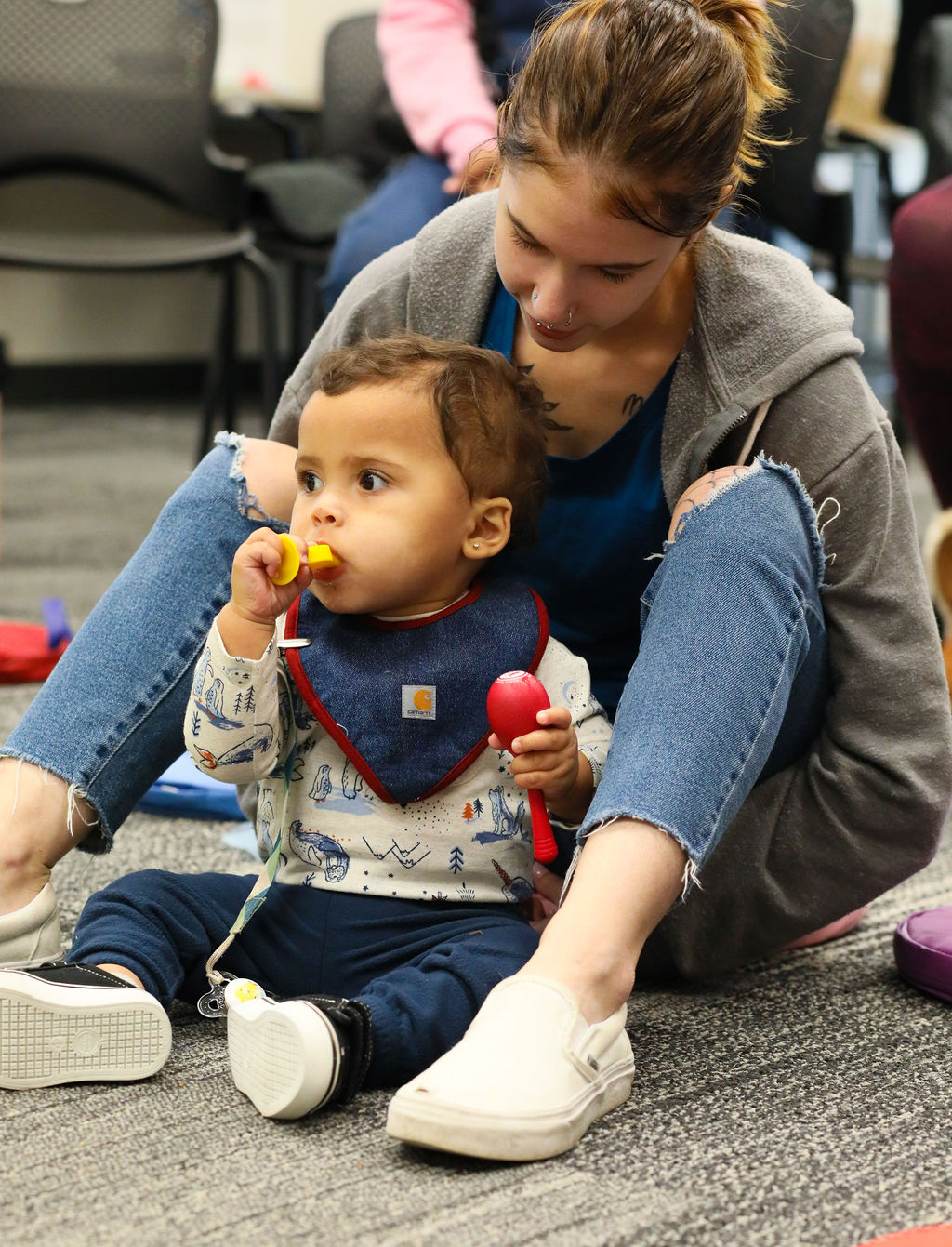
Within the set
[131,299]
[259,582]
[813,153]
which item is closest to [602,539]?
[259,582]

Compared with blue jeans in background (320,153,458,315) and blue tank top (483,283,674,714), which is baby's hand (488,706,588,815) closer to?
blue tank top (483,283,674,714)

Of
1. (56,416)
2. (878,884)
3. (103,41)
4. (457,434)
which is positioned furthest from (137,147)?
(878,884)

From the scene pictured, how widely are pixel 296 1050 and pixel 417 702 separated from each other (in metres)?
0.24

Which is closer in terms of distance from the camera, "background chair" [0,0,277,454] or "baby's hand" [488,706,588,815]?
"baby's hand" [488,706,588,815]

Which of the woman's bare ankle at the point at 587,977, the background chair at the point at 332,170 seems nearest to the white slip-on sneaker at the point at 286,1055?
the woman's bare ankle at the point at 587,977

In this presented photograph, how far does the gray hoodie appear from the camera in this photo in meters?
0.91

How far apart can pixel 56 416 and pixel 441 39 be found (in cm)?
237

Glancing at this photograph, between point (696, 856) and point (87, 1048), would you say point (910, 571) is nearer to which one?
point (696, 856)

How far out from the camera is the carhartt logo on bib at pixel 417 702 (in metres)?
0.89

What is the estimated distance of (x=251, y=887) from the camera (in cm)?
92

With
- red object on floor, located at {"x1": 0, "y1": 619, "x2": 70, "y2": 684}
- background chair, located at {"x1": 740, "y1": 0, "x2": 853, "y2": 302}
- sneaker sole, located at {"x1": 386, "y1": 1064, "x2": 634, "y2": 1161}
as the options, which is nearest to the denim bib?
sneaker sole, located at {"x1": 386, "y1": 1064, "x2": 634, "y2": 1161}

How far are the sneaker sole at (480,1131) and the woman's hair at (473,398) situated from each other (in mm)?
385

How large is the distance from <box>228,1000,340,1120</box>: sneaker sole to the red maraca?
17 cm

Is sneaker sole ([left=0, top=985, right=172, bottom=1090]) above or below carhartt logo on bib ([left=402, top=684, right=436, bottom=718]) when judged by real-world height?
below
